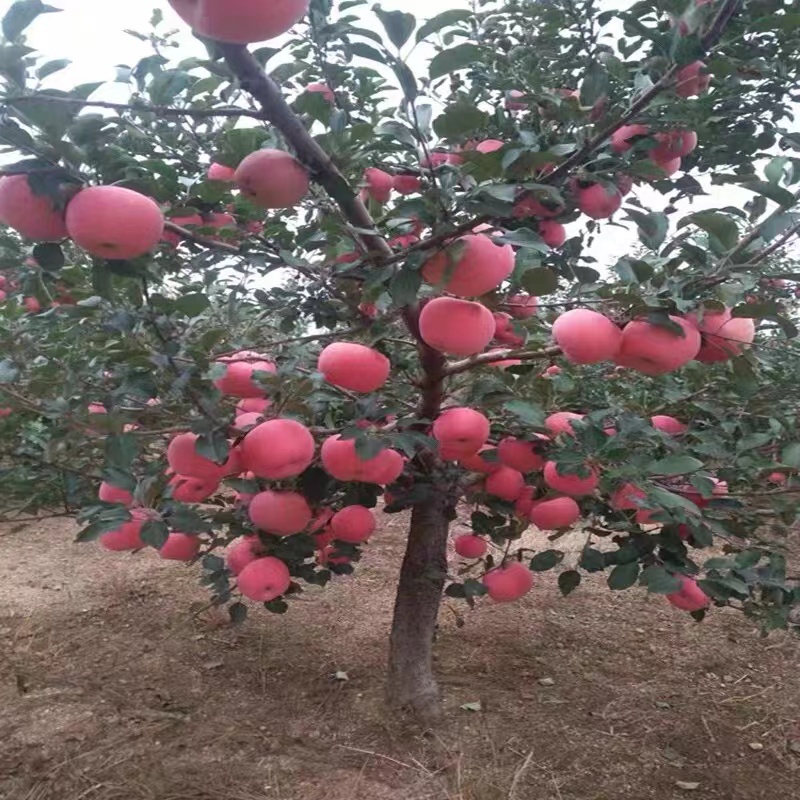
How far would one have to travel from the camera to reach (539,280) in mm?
970

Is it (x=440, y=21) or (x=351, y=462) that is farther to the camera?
(x=351, y=462)

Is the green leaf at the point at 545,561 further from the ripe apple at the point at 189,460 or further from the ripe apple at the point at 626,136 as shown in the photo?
the ripe apple at the point at 626,136

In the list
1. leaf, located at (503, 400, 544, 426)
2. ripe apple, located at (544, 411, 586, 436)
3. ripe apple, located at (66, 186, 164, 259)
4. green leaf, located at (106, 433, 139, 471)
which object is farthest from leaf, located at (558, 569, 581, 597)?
ripe apple, located at (66, 186, 164, 259)

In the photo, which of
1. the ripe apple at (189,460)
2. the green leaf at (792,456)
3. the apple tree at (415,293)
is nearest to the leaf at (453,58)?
the apple tree at (415,293)

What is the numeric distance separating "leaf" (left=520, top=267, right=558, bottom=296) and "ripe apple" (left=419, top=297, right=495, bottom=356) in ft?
0.27

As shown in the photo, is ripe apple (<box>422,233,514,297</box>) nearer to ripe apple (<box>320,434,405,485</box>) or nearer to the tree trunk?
ripe apple (<box>320,434,405,485</box>)

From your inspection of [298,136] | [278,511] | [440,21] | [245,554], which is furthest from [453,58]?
[245,554]

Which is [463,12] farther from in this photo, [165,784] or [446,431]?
[165,784]

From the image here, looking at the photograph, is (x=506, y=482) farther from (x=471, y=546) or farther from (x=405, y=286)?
(x=405, y=286)

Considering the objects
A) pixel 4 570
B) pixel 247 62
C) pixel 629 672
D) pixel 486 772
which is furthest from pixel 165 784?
pixel 4 570

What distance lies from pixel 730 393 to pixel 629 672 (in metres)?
0.96

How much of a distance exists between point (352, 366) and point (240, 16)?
0.59 metres

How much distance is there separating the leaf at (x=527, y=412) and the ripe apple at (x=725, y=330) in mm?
304

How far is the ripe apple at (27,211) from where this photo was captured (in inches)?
28.2
